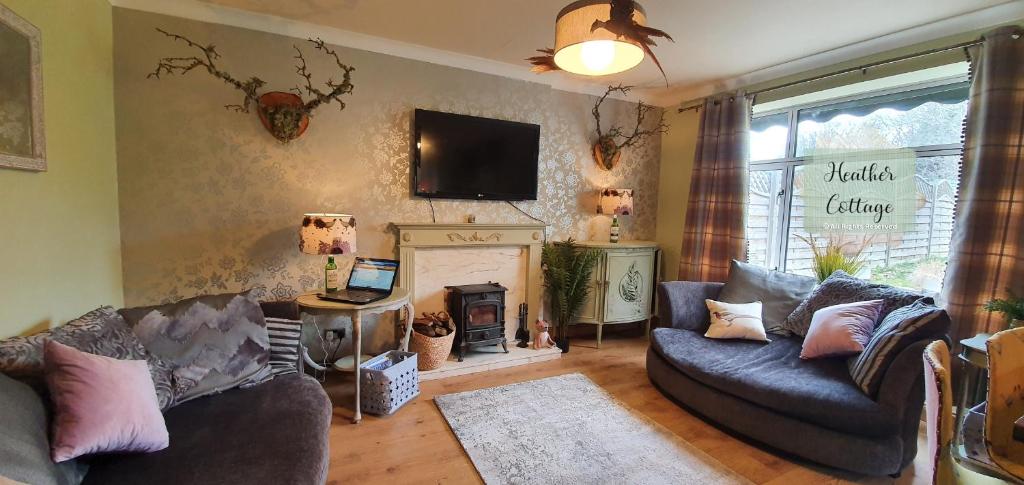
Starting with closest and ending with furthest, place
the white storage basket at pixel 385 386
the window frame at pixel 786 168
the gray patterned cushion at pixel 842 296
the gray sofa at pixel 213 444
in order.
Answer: the gray sofa at pixel 213 444 < the gray patterned cushion at pixel 842 296 < the white storage basket at pixel 385 386 < the window frame at pixel 786 168

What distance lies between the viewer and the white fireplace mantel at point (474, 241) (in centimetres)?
318

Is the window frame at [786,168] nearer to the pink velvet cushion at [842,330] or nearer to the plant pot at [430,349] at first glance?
the pink velvet cushion at [842,330]

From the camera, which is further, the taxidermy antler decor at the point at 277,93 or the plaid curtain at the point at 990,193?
the taxidermy antler decor at the point at 277,93

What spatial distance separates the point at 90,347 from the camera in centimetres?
146

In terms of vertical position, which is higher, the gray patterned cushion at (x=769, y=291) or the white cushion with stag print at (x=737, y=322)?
the gray patterned cushion at (x=769, y=291)

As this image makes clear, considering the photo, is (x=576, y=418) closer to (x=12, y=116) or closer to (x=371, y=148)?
(x=371, y=148)

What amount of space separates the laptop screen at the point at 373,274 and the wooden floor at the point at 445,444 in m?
0.70

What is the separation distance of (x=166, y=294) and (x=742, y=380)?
3421mm

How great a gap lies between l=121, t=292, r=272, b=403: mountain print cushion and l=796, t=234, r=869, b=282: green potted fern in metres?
3.47

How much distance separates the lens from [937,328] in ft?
6.36

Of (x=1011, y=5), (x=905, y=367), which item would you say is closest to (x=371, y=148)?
(x=905, y=367)

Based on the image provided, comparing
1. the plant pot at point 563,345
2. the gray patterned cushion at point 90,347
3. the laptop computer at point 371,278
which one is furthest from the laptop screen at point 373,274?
the plant pot at point 563,345

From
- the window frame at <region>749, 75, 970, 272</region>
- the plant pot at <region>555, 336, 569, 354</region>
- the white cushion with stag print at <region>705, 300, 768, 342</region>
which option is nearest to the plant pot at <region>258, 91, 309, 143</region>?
the plant pot at <region>555, 336, 569, 354</region>

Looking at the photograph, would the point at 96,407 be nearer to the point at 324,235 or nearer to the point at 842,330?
the point at 324,235
